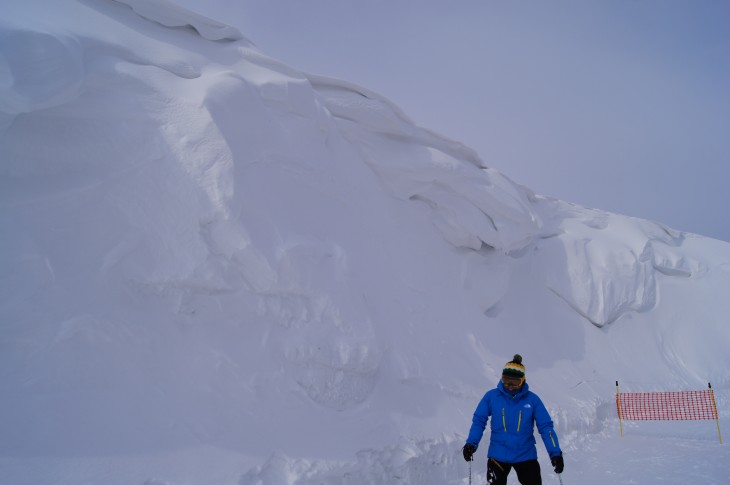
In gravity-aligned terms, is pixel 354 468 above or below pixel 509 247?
below

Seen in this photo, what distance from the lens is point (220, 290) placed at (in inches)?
200

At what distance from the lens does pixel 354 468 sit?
4449mm

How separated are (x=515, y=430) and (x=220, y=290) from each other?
311cm

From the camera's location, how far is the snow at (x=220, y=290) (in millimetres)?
3815

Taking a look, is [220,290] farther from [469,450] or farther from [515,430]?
[515,430]

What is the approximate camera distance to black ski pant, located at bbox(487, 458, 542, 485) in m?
3.77

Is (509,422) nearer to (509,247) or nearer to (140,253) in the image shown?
(140,253)

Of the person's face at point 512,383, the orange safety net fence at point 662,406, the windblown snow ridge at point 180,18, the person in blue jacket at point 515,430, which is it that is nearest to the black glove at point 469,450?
the person in blue jacket at point 515,430

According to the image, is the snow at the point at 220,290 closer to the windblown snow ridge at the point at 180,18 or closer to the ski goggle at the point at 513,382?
→ the windblown snow ridge at the point at 180,18

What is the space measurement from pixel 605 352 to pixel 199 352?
10.6 metres

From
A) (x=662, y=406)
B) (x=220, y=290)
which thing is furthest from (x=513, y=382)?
(x=662, y=406)

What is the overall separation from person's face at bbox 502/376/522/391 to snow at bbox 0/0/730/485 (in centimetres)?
165

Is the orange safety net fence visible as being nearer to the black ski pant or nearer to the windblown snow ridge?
the black ski pant

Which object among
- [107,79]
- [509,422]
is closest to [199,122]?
[107,79]
